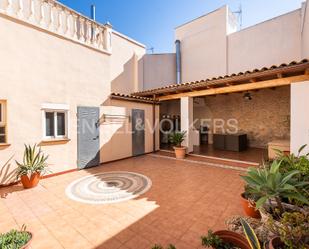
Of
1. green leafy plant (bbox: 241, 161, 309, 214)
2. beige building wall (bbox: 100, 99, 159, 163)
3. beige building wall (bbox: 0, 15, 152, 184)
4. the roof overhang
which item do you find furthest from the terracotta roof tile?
A: green leafy plant (bbox: 241, 161, 309, 214)

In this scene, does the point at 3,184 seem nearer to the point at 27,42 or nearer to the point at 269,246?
the point at 27,42

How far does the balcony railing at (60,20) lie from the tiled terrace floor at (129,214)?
16.0 ft

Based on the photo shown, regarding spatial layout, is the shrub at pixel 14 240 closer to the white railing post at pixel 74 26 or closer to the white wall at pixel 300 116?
the white railing post at pixel 74 26

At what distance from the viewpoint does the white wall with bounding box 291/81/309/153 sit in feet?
17.1

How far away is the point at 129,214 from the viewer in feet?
11.3

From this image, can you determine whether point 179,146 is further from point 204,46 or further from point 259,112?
point 204,46

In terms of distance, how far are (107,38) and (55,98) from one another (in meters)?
3.45

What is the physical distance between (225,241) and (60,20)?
24.6 ft

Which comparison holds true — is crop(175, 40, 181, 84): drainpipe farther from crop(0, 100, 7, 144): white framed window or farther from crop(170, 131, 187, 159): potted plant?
crop(0, 100, 7, 144): white framed window

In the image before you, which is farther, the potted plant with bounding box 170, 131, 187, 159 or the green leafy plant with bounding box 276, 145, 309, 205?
the potted plant with bounding box 170, 131, 187, 159

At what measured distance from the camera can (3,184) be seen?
15.9ft

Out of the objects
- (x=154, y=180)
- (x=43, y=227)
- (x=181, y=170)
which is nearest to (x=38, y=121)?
(x=43, y=227)

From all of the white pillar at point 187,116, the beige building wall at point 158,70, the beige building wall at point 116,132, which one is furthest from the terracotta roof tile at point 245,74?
the beige building wall at point 158,70

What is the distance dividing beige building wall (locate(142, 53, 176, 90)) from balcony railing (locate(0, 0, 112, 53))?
5.21 metres
